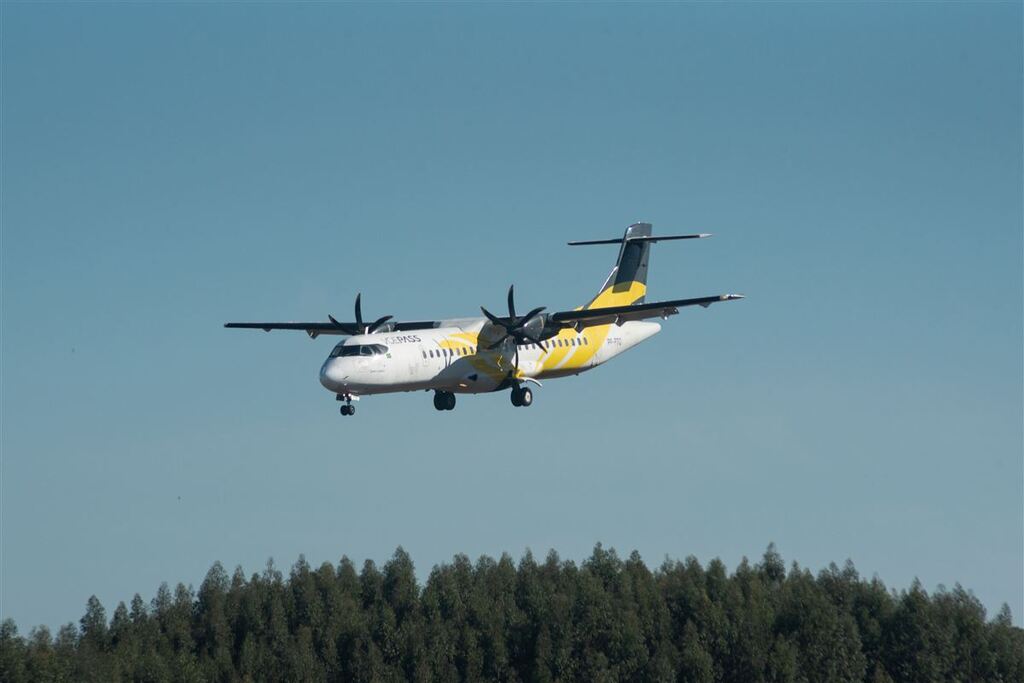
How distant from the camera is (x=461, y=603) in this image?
77562 mm

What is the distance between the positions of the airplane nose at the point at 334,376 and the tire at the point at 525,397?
8007 millimetres

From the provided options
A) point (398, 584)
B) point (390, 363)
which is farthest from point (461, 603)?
point (390, 363)

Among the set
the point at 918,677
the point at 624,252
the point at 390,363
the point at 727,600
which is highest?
the point at 624,252

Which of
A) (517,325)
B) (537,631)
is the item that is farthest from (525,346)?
(537,631)

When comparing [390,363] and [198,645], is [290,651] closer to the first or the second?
[198,645]

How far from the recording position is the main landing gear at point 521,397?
52156 mm

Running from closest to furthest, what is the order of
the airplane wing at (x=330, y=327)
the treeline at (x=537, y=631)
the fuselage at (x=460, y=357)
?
the fuselage at (x=460, y=357) → the airplane wing at (x=330, y=327) → the treeline at (x=537, y=631)

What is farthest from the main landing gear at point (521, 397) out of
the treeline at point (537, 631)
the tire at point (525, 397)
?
the treeline at point (537, 631)

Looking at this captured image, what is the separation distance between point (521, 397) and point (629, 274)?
9522 mm

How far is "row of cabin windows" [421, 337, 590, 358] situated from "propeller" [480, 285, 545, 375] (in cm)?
88

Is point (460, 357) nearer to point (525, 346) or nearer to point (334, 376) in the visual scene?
point (525, 346)

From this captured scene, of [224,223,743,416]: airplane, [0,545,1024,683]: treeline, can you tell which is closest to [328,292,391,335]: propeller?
[224,223,743,416]: airplane

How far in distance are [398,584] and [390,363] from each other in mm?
35826

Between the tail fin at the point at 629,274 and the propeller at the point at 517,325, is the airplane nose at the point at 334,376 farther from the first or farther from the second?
the tail fin at the point at 629,274
